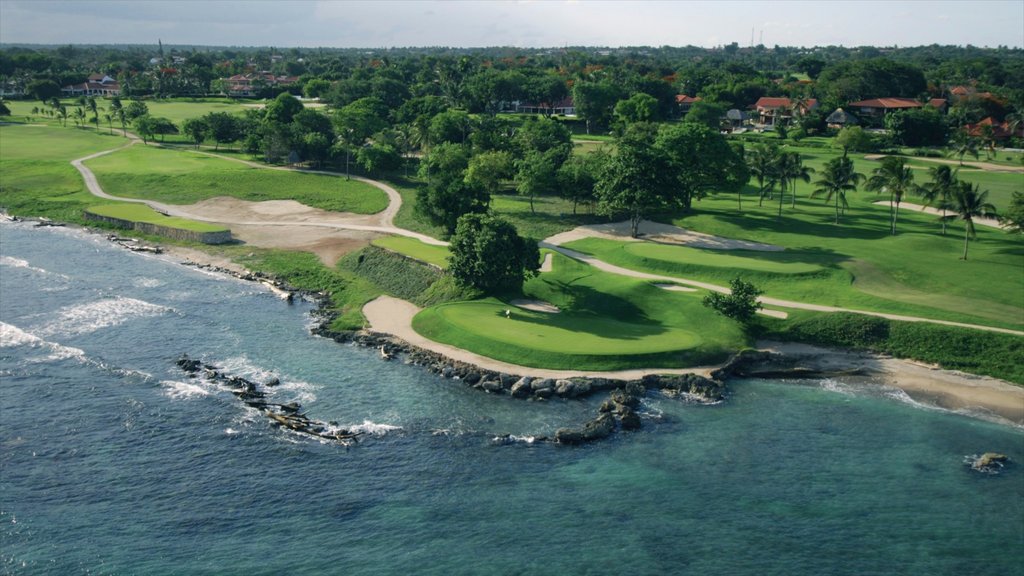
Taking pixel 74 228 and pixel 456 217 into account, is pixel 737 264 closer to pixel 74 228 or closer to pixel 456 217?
pixel 456 217

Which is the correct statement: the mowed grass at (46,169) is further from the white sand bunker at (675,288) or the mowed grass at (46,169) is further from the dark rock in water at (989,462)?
the dark rock in water at (989,462)

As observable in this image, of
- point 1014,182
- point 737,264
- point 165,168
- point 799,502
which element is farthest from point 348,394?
point 1014,182

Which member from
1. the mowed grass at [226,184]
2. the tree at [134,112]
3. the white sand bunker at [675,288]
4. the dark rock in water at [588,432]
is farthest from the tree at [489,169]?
the tree at [134,112]

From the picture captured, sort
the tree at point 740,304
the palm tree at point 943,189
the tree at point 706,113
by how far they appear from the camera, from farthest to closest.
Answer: the tree at point 706,113, the palm tree at point 943,189, the tree at point 740,304

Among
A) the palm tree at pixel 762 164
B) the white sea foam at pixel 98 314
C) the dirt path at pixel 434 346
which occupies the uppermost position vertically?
the palm tree at pixel 762 164

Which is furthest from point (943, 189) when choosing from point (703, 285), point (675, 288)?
point (675, 288)

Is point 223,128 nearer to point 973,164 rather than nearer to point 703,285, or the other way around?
point 703,285

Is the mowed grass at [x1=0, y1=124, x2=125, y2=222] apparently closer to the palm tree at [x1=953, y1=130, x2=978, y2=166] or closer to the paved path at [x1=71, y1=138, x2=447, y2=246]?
the paved path at [x1=71, y1=138, x2=447, y2=246]
